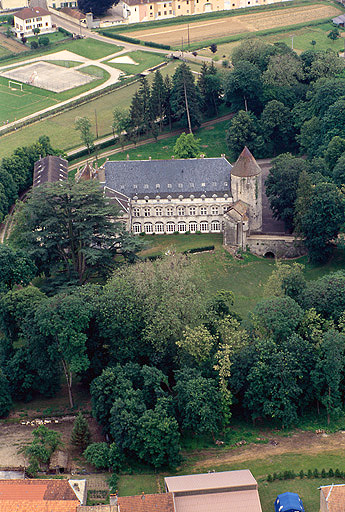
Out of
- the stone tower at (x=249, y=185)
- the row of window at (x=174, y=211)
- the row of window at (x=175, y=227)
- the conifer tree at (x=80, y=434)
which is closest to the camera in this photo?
the conifer tree at (x=80, y=434)

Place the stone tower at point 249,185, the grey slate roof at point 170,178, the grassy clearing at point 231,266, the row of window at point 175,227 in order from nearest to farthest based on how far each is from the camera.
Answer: the grassy clearing at point 231,266
the stone tower at point 249,185
the grey slate roof at point 170,178
the row of window at point 175,227

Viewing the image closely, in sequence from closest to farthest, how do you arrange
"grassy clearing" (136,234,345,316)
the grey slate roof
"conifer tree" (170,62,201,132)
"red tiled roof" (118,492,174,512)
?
1. "red tiled roof" (118,492,174,512)
2. "grassy clearing" (136,234,345,316)
3. the grey slate roof
4. "conifer tree" (170,62,201,132)

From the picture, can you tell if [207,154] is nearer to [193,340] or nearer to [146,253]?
[146,253]

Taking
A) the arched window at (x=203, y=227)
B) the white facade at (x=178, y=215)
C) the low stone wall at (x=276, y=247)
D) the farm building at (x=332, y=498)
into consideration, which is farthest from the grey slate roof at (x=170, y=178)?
the farm building at (x=332, y=498)

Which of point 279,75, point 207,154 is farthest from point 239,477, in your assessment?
point 279,75

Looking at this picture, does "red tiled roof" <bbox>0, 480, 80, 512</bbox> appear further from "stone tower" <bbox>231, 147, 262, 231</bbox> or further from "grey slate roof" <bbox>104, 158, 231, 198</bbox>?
"stone tower" <bbox>231, 147, 262, 231</bbox>

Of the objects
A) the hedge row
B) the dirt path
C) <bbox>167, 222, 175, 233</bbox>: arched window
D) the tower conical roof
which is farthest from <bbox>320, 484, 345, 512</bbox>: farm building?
<bbox>167, 222, 175, 233</bbox>: arched window

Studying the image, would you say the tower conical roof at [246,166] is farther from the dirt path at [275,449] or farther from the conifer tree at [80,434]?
the conifer tree at [80,434]
